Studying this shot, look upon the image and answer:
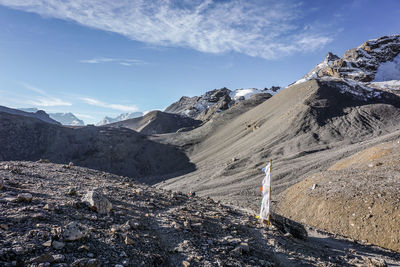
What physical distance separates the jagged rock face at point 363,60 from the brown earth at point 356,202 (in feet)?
262

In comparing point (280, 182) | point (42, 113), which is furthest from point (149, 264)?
point (42, 113)

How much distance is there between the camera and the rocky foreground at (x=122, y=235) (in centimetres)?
440

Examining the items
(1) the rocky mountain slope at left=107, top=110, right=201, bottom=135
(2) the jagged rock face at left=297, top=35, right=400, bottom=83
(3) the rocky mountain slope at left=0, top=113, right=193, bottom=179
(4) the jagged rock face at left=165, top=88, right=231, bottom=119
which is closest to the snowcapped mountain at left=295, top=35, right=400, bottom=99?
(2) the jagged rock face at left=297, top=35, right=400, bottom=83

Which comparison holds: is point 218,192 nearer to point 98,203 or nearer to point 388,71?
point 98,203

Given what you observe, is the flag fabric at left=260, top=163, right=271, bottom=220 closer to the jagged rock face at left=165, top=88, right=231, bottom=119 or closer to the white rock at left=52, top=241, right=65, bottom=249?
the white rock at left=52, top=241, right=65, bottom=249

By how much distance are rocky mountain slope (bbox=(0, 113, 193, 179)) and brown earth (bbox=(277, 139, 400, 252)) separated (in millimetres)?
31332

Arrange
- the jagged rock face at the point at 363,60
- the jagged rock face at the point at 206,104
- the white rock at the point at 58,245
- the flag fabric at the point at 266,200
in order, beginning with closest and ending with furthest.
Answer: the white rock at the point at 58,245 < the flag fabric at the point at 266,200 < the jagged rock face at the point at 363,60 < the jagged rock face at the point at 206,104

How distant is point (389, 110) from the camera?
4753 cm

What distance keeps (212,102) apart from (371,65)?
66223mm

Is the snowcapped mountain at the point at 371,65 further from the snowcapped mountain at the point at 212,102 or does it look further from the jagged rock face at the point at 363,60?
the snowcapped mountain at the point at 212,102

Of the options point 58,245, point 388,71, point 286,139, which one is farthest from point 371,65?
point 58,245

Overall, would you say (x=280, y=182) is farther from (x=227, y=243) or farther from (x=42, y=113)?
(x=42, y=113)

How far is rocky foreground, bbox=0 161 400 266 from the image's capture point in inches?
173

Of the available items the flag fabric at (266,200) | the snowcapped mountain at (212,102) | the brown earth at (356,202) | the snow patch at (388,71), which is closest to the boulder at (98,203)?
the flag fabric at (266,200)
